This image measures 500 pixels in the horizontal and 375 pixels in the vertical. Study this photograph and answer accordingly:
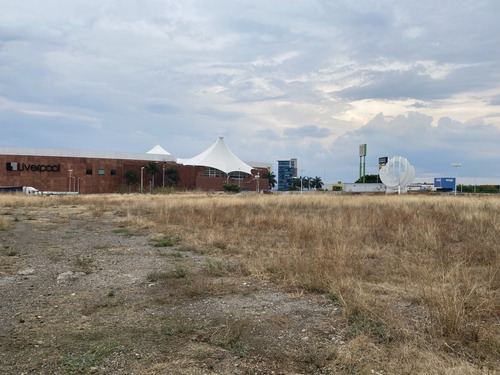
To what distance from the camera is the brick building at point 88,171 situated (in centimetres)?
6588

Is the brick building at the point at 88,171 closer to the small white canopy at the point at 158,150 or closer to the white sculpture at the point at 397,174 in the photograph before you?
the small white canopy at the point at 158,150

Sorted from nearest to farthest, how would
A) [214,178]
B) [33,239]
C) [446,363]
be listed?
[446,363] < [33,239] < [214,178]

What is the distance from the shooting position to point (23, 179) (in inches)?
2598

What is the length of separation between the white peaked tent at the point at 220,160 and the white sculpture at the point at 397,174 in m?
43.1

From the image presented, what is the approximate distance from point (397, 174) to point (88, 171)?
5265cm

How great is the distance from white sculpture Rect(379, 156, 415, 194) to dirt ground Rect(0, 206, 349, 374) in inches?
1849

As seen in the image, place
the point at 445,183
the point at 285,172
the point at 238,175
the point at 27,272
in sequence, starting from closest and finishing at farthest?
the point at 27,272 → the point at 445,183 → the point at 238,175 → the point at 285,172

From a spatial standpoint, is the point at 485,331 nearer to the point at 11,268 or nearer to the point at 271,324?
the point at 271,324

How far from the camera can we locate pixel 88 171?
7000cm

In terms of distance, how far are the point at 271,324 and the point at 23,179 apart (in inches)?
2881

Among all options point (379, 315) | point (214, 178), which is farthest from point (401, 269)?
point (214, 178)

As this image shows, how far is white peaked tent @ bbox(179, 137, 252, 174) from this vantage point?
8856cm

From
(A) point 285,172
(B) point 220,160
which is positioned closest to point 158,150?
(B) point 220,160

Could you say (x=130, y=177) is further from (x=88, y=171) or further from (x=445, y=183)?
(x=445, y=183)
